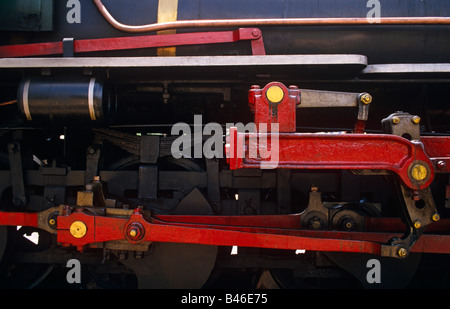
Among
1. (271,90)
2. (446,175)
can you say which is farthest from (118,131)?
(446,175)

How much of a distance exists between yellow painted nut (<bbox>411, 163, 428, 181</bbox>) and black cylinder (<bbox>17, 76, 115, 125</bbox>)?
1.77 m

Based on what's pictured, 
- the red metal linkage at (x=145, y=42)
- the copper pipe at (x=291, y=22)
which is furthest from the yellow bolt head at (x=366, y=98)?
the red metal linkage at (x=145, y=42)

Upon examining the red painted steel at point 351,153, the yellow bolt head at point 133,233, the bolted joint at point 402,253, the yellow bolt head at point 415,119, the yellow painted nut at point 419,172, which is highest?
the yellow bolt head at point 415,119

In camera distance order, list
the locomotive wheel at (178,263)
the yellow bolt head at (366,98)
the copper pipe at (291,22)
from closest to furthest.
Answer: the yellow bolt head at (366,98) → the copper pipe at (291,22) → the locomotive wheel at (178,263)

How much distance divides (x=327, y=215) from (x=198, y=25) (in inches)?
55.8

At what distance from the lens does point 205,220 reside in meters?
2.15

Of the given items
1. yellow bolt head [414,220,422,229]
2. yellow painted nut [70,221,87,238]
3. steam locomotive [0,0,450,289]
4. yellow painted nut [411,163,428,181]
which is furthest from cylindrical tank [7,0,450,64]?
yellow painted nut [70,221,87,238]

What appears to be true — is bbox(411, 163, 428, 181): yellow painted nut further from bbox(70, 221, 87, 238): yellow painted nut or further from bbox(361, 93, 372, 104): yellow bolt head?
bbox(70, 221, 87, 238): yellow painted nut

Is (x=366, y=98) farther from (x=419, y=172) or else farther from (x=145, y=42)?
(x=145, y=42)

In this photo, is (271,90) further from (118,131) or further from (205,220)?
(118,131)

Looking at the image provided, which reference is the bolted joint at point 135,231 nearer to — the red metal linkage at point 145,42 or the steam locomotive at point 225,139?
the steam locomotive at point 225,139

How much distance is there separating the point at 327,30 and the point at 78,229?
6.32 ft

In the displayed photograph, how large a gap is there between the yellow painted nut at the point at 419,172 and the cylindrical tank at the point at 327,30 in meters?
0.71

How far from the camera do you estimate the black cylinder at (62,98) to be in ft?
6.36
